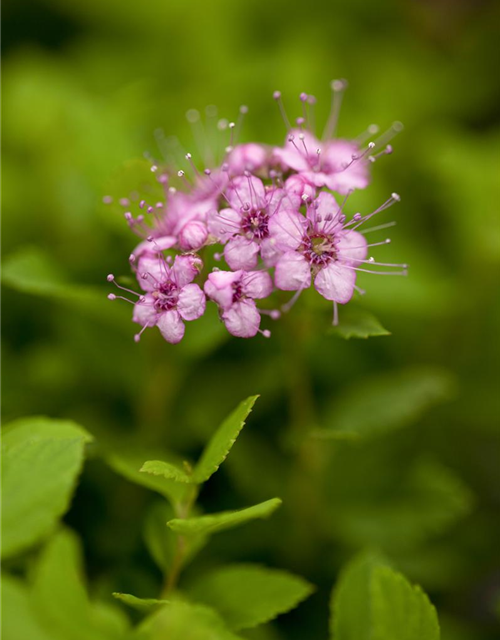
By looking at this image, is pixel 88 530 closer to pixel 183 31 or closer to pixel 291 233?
pixel 291 233

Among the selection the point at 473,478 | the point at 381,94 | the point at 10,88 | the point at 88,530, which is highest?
the point at 10,88

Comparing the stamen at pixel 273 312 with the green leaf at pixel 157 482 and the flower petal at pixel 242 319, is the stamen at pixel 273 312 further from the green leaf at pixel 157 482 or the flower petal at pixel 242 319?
the green leaf at pixel 157 482

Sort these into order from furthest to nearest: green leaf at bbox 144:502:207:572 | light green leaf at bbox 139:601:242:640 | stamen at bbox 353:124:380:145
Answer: stamen at bbox 353:124:380:145, green leaf at bbox 144:502:207:572, light green leaf at bbox 139:601:242:640

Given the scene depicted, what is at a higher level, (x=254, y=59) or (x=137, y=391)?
(x=254, y=59)

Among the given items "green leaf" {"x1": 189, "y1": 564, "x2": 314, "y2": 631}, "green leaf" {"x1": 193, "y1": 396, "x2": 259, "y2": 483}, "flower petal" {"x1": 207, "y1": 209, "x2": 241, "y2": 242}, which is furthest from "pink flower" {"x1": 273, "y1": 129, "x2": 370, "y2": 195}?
"green leaf" {"x1": 189, "y1": 564, "x2": 314, "y2": 631}

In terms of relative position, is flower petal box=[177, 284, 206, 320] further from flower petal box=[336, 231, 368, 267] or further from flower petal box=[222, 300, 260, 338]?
flower petal box=[336, 231, 368, 267]

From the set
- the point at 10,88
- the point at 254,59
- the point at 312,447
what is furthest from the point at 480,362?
the point at 10,88

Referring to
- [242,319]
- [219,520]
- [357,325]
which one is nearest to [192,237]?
[242,319]
